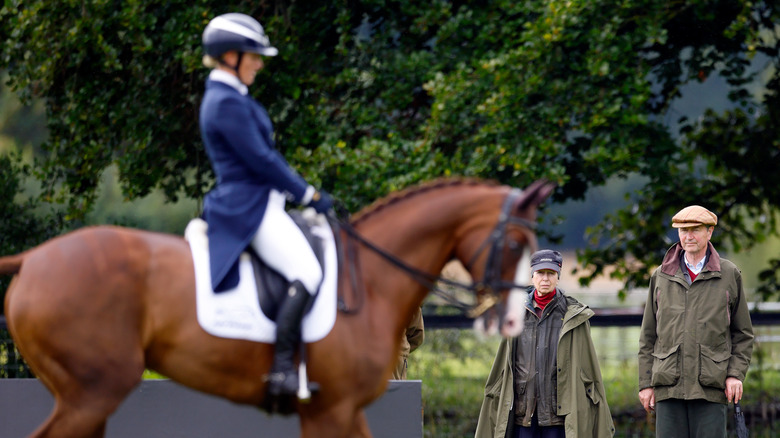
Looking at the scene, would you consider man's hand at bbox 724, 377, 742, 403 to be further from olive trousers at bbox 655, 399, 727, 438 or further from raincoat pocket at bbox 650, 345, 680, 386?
raincoat pocket at bbox 650, 345, 680, 386

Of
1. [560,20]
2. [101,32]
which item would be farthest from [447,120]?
[101,32]

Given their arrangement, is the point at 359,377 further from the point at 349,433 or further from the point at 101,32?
the point at 101,32

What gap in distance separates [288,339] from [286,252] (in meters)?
0.41

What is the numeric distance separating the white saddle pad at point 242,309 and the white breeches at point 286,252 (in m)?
0.09

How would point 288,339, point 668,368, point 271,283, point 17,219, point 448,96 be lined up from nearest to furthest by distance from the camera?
point 288,339 → point 271,283 → point 668,368 → point 448,96 → point 17,219

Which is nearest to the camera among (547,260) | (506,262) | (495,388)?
(506,262)

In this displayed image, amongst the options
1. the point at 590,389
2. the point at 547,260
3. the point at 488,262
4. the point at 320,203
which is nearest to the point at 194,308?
the point at 320,203

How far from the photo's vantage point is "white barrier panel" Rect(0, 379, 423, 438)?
6.88m

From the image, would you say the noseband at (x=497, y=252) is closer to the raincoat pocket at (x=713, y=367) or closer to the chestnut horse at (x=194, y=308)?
the chestnut horse at (x=194, y=308)

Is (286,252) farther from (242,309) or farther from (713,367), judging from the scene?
(713,367)

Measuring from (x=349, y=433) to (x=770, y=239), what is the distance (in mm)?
9197

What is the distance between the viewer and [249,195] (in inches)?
189

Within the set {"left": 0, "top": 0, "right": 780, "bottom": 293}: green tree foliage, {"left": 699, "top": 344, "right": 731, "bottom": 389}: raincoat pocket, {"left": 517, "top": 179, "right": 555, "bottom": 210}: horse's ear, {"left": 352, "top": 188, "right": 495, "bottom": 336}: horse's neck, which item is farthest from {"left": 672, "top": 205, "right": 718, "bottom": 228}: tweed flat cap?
{"left": 0, "top": 0, "right": 780, "bottom": 293}: green tree foliage

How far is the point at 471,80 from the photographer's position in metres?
10.7
